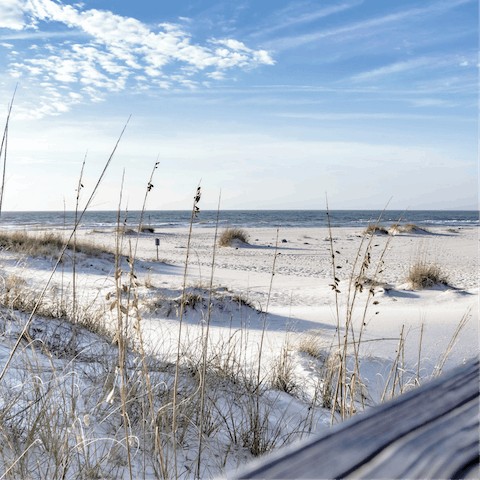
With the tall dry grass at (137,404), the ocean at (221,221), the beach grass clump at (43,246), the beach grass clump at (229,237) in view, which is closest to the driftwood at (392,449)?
the tall dry grass at (137,404)

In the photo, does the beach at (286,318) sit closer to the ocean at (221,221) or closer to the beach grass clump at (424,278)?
the beach grass clump at (424,278)

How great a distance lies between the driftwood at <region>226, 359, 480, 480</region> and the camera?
0.95 feet

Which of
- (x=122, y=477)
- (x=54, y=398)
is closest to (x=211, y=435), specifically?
(x=122, y=477)

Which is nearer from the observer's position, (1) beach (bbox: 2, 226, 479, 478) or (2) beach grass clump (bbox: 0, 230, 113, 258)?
(1) beach (bbox: 2, 226, 479, 478)

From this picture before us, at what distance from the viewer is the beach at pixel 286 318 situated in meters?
2.14

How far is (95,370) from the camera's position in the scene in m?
2.38

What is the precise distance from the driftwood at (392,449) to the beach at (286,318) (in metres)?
0.89

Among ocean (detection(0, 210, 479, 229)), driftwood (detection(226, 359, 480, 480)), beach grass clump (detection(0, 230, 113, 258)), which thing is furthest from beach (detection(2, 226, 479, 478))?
ocean (detection(0, 210, 479, 229))

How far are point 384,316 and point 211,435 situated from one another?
14.8 ft

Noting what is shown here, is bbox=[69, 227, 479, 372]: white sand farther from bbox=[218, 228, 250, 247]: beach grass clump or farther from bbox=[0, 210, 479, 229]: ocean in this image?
bbox=[0, 210, 479, 229]: ocean

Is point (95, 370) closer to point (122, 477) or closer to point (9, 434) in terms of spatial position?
point (9, 434)

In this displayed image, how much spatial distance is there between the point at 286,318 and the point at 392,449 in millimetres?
5861

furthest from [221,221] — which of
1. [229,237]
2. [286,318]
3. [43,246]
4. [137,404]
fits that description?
[137,404]

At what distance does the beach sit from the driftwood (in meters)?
0.89
